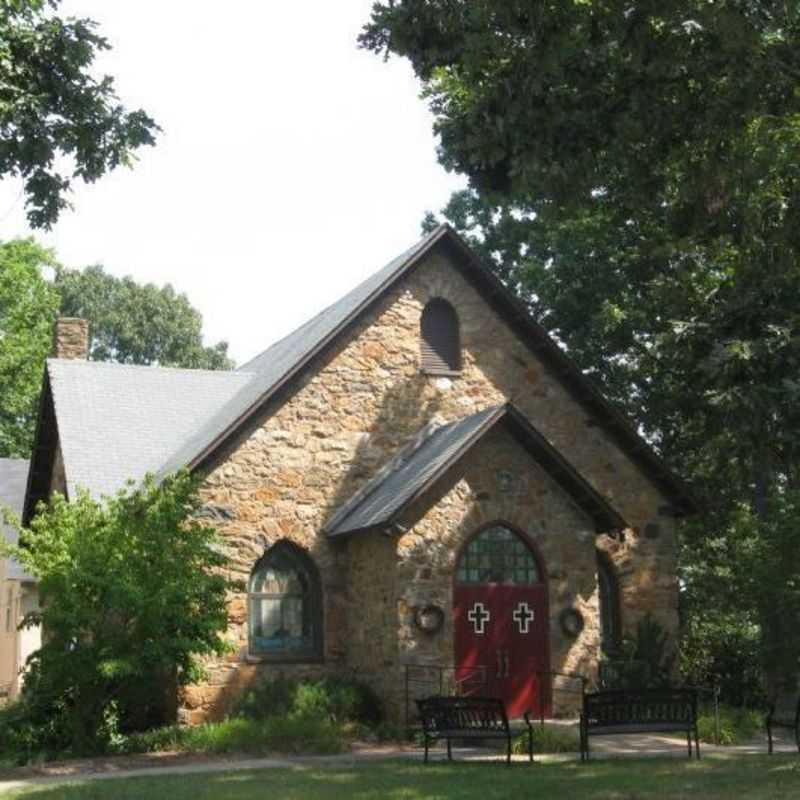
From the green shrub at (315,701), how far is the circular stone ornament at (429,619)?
5.46ft

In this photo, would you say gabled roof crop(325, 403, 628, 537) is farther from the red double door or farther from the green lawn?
the green lawn

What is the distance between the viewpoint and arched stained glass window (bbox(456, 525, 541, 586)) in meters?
20.3

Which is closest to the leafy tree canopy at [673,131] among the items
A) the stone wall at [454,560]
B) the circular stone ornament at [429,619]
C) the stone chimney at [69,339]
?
the stone wall at [454,560]

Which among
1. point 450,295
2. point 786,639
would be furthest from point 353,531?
point 786,639

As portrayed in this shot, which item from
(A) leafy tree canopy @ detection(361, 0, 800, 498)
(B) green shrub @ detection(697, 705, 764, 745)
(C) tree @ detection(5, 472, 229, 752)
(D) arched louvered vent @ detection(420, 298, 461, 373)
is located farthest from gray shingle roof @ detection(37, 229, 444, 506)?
(B) green shrub @ detection(697, 705, 764, 745)

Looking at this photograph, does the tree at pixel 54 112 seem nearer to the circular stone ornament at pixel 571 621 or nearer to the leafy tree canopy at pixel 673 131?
the leafy tree canopy at pixel 673 131

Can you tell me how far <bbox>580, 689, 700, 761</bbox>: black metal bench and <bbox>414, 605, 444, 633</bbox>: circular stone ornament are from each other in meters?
4.42

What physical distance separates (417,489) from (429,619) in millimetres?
2097

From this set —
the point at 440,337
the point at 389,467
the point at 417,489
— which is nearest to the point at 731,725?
the point at 417,489

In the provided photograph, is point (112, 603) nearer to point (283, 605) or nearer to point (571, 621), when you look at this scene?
point (283, 605)

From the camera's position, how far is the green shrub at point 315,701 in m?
19.7

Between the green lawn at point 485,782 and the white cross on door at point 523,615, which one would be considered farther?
the white cross on door at point 523,615

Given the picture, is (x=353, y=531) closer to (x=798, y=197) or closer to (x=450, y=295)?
(x=450, y=295)

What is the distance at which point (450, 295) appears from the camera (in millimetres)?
23328
